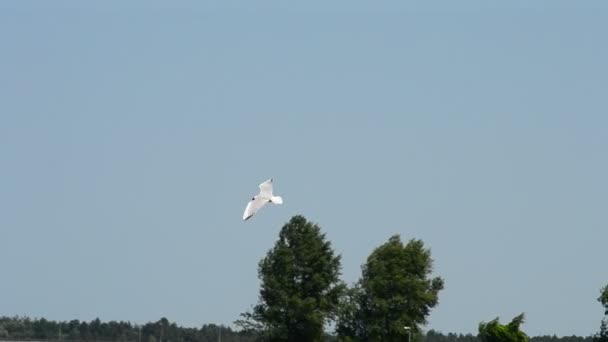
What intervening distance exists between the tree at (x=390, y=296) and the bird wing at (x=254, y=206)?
129 ft

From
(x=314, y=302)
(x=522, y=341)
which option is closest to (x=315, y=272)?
(x=314, y=302)

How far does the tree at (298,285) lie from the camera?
12625 centimetres

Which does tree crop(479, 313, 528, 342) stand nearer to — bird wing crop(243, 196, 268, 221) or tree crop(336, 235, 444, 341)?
tree crop(336, 235, 444, 341)

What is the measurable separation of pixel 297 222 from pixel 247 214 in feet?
133

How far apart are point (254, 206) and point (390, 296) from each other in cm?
4109

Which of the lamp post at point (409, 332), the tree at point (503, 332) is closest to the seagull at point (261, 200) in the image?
the tree at point (503, 332)

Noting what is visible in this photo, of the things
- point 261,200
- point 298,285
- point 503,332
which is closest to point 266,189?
point 261,200

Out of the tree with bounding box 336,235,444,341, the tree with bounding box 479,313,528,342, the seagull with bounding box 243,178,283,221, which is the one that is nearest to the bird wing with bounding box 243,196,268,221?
the seagull with bounding box 243,178,283,221

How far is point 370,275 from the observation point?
425 feet

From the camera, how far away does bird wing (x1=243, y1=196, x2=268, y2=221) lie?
87.6 m

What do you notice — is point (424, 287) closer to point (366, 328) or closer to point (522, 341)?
point (366, 328)

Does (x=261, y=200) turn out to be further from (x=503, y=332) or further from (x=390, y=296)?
(x=390, y=296)

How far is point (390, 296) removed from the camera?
12812 centimetres

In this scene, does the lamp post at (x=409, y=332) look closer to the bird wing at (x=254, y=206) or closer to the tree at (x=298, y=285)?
the tree at (x=298, y=285)
